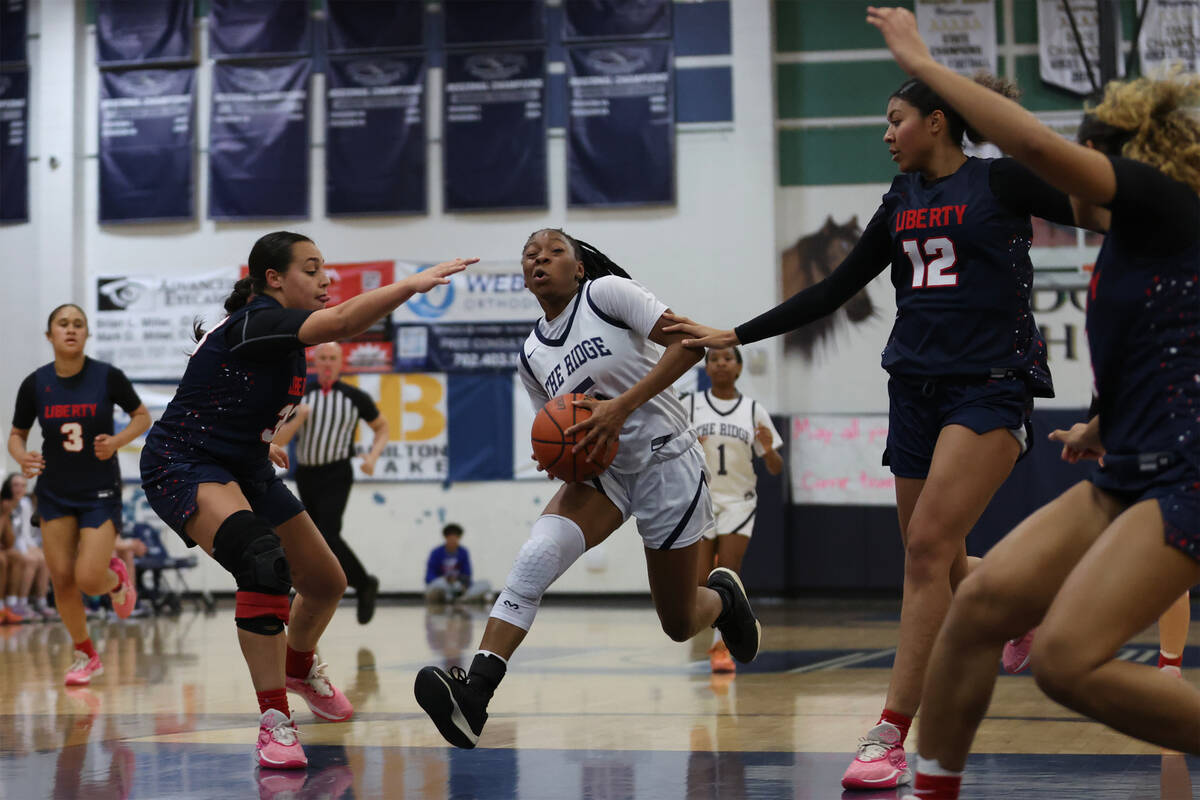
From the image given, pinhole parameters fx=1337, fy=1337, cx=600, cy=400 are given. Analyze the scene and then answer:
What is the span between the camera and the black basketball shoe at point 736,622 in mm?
5566

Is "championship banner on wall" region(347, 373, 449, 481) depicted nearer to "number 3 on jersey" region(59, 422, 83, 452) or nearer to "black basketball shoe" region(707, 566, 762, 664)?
"number 3 on jersey" region(59, 422, 83, 452)

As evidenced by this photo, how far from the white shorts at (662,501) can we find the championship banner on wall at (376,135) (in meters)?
11.5

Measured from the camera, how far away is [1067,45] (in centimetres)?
1518

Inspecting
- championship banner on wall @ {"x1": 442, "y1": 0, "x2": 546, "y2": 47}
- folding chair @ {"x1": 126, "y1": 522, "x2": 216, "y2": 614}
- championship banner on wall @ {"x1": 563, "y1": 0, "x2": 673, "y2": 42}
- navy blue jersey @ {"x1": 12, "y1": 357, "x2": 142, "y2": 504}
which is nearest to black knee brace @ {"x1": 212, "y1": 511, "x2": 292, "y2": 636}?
navy blue jersey @ {"x1": 12, "y1": 357, "x2": 142, "y2": 504}

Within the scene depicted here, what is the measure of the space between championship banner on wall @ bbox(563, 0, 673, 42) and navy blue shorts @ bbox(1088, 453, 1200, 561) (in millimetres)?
13162

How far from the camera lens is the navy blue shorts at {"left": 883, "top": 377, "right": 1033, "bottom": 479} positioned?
409 centimetres

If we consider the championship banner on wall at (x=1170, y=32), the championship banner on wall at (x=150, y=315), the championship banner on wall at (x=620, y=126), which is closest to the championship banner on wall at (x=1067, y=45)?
the championship banner on wall at (x=1170, y=32)

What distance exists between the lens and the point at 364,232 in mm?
16031

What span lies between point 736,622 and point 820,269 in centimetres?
1023

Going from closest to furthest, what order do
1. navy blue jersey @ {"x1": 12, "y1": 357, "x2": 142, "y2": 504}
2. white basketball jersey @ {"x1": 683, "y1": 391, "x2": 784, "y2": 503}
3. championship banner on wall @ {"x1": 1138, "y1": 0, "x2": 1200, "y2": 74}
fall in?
1. navy blue jersey @ {"x1": 12, "y1": 357, "x2": 142, "y2": 504}
2. white basketball jersey @ {"x1": 683, "y1": 391, "x2": 784, "y2": 503}
3. championship banner on wall @ {"x1": 1138, "y1": 0, "x2": 1200, "y2": 74}

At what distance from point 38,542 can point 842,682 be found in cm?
1053

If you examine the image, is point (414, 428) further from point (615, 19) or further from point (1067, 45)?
point (1067, 45)

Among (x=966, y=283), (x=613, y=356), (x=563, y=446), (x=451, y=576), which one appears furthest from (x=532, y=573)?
(x=451, y=576)

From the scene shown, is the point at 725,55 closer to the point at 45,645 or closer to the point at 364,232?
the point at 364,232
